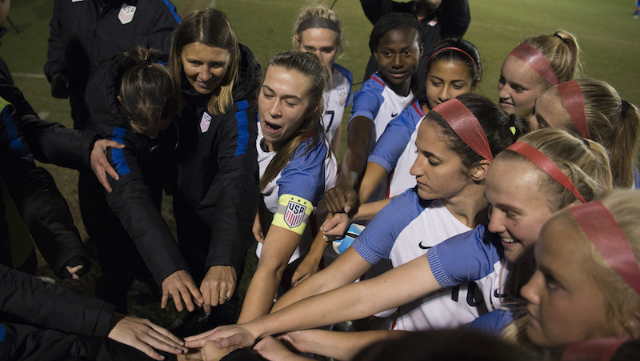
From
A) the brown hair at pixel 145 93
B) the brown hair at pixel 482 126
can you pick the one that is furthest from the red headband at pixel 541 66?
the brown hair at pixel 145 93

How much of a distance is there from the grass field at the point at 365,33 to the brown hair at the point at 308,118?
2.36 metres

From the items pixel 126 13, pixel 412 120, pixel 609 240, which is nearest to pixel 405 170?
pixel 412 120

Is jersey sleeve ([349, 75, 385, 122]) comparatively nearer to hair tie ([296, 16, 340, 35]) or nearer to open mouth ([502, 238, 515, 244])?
hair tie ([296, 16, 340, 35])

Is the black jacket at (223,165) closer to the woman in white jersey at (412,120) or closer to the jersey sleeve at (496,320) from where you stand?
the woman in white jersey at (412,120)

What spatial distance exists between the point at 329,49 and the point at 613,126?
1.83 metres

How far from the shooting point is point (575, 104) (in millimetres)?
2027

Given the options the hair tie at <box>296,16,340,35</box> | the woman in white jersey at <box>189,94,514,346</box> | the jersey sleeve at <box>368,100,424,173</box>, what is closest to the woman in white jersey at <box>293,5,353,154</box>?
the hair tie at <box>296,16,340,35</box>

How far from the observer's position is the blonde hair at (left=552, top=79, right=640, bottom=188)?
6.52ft

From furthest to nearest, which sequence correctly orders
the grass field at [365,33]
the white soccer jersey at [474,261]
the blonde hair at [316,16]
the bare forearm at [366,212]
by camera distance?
the grass field at [365,33]
the blonde hair at [316,16]
the bare forearm at [366,212]
the white soccer jersey at [474,261]

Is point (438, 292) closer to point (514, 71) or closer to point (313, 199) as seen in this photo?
point (313, 199)

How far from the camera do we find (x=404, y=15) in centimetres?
327

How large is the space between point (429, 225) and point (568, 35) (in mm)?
1695

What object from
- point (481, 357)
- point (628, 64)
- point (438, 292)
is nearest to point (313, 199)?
point (438, 292)

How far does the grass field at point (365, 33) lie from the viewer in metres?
6.05
